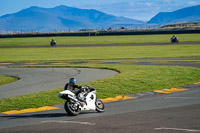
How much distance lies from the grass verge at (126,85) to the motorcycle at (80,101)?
3305 mm

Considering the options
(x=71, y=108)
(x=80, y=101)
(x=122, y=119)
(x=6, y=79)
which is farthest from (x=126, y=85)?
(x=6, y=79)

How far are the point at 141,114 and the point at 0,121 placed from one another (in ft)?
16.3

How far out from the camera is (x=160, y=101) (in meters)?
17.5

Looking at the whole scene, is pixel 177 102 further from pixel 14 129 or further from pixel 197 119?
pixel 14 129

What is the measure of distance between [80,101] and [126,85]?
842cm

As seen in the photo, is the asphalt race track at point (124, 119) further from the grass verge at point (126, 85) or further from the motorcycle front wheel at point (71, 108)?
the grass verge at point (126, 85)

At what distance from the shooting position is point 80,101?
14.4 metres

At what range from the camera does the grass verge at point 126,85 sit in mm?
17875

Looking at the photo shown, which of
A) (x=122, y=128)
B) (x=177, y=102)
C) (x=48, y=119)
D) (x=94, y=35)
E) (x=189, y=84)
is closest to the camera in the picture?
(x=122, y=128)

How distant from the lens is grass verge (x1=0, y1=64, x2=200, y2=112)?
58.6 feet

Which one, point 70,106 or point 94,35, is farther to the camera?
point 94,35

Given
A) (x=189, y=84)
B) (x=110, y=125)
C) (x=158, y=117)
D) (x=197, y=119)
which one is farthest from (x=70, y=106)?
(x=189, y=84)

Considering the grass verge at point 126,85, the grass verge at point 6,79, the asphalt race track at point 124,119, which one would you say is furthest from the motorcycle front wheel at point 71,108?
the grass verge at point 6,79

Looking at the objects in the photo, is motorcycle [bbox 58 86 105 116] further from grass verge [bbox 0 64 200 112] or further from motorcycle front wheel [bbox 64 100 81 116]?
grass verge [bbox 0 64 200 112]
